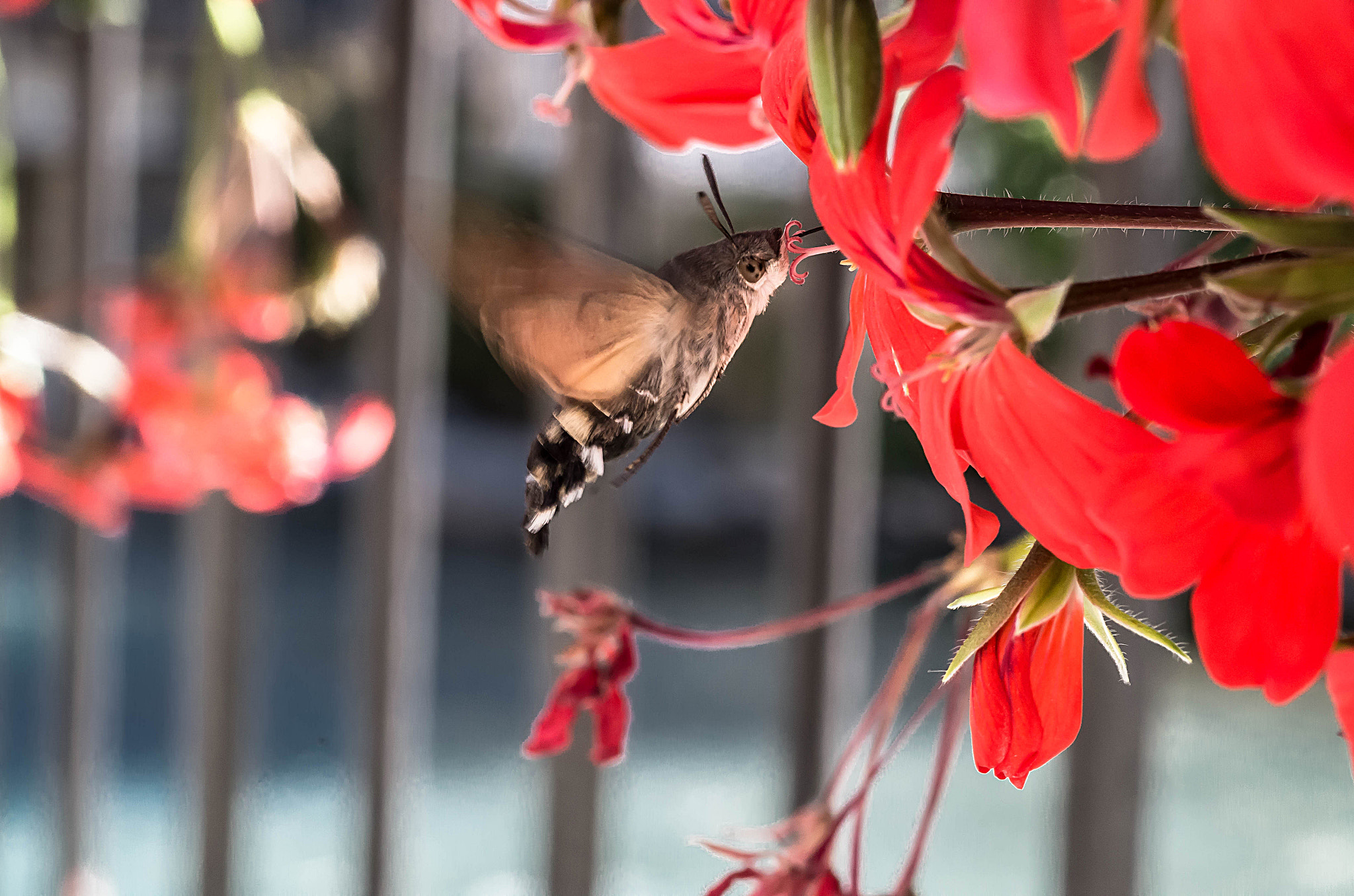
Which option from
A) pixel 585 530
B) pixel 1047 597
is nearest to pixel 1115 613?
pixel 1047 597

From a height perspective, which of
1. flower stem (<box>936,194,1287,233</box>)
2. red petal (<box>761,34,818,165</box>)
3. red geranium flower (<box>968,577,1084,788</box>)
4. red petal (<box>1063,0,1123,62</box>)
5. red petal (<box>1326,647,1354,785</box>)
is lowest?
red geranium flower (<box>968,577,1084,788</box>)

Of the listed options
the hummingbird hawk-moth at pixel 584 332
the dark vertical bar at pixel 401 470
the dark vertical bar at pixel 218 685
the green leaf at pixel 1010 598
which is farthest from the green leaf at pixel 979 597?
the dark vertical bar at pixel 218 685

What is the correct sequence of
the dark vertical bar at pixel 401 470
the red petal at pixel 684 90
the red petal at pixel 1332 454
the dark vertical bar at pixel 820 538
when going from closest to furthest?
the red petal at pixel 1332 454 < the red petal at pixel 684 90 < the dark vertical bar at pixel 820 538 < the dark vertical bar at pixel 401 470

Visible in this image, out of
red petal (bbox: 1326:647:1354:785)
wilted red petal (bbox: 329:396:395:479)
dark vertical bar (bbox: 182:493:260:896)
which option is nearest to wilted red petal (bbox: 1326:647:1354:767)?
red petal (bbox: 1326:647:1354:785)

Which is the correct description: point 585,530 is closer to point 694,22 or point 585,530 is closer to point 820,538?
point 820,538

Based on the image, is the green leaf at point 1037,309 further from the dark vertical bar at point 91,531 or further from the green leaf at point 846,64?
the dark vertical bar at point 91,531

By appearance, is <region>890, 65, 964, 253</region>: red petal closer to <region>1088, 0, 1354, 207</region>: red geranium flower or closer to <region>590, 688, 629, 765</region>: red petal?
<region>1088, 0, 1354, 207</region>: red geranium flower

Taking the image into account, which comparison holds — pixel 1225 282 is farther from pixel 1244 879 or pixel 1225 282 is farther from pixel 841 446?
pixel 1244 879
